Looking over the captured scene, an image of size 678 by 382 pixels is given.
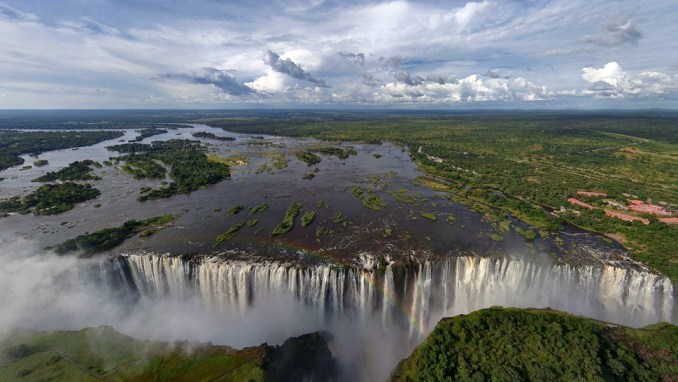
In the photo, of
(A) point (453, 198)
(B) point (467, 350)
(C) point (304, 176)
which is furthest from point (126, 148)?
(B) point (467, 350)

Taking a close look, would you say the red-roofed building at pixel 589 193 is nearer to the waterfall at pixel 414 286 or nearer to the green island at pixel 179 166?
the waterfall at pixel 414 286

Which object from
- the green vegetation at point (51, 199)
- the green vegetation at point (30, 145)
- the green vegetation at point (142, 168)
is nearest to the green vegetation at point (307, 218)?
the green vegetation at point (51, 199)

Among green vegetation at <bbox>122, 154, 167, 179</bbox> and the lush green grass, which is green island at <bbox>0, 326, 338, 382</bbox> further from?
green vegetation at <bbox>122, 154, 167, 179</bbox>

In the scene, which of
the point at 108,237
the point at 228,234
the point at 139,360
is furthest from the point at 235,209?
the point at 139,360

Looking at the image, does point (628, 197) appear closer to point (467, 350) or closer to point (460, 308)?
point (460, 308)

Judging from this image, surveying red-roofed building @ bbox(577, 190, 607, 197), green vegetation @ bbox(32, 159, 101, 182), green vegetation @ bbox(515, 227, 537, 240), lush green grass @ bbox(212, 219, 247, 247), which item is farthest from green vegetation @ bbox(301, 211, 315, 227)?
green vegetation @ bbox(32, 159, 101, 182)
